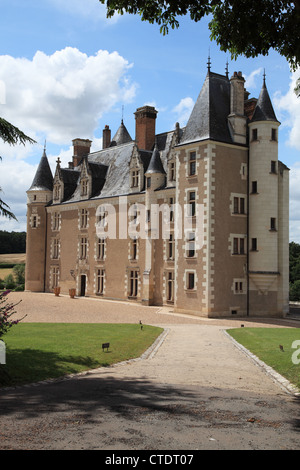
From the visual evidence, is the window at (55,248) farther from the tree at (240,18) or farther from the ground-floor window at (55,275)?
the tree at (240,18)

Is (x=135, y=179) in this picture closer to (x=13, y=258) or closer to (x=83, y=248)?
(x=83, y=248)

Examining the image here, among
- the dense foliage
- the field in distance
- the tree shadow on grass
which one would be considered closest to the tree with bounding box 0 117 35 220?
the tree shadow on grass

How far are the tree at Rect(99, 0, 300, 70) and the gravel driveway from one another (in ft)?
27.8

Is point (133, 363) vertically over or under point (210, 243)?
under

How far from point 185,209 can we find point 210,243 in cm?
325

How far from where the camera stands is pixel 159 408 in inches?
375

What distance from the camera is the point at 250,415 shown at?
928 centimetres

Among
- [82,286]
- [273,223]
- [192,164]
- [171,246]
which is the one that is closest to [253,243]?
[273,223]

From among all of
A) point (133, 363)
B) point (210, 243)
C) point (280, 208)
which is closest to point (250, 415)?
point (133, 363)

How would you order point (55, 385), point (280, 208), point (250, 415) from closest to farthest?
point (250, 415), point (55, 385), point (280, 208)

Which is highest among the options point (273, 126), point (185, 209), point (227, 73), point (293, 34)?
point (227, 73)
